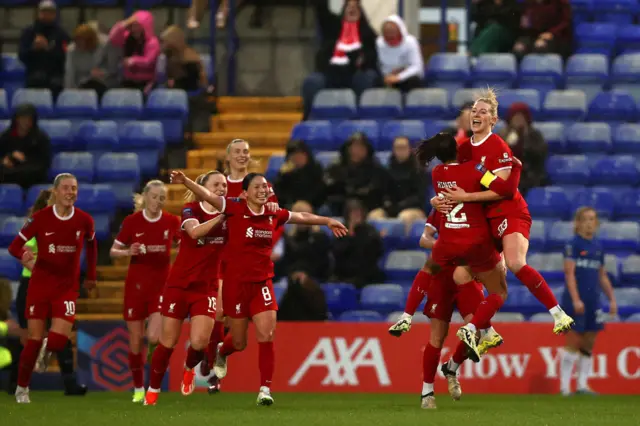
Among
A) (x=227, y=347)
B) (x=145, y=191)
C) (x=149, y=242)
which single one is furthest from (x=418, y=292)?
(x=145, y=191)

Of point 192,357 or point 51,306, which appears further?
point 51,306

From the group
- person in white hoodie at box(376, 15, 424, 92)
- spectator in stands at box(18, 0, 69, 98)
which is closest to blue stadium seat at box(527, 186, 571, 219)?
person in white hoodie at box(376, 15, 424, 92)

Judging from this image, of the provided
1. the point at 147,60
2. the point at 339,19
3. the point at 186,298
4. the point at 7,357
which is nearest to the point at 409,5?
the point at 339,19

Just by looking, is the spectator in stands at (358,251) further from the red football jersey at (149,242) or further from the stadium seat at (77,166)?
the stadium seat at (77,166)

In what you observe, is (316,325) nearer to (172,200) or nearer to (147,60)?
(172,200)

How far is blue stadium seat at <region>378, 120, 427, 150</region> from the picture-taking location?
1695 cm

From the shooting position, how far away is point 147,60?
1841cm

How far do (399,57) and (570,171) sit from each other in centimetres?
262

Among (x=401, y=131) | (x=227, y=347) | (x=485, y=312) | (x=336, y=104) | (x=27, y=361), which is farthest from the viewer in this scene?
(x=336, y=104)

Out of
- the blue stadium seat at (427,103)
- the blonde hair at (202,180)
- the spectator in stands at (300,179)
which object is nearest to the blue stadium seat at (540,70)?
the blue stadium seat at (427,103)

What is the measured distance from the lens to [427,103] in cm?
1747

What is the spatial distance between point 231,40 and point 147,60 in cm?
137

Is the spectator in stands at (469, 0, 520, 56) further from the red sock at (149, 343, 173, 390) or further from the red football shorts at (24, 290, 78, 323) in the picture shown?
Result: the red sock at (149, 343, 173, 390)

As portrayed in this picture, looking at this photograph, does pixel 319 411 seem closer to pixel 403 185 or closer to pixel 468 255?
pixel 468 255
